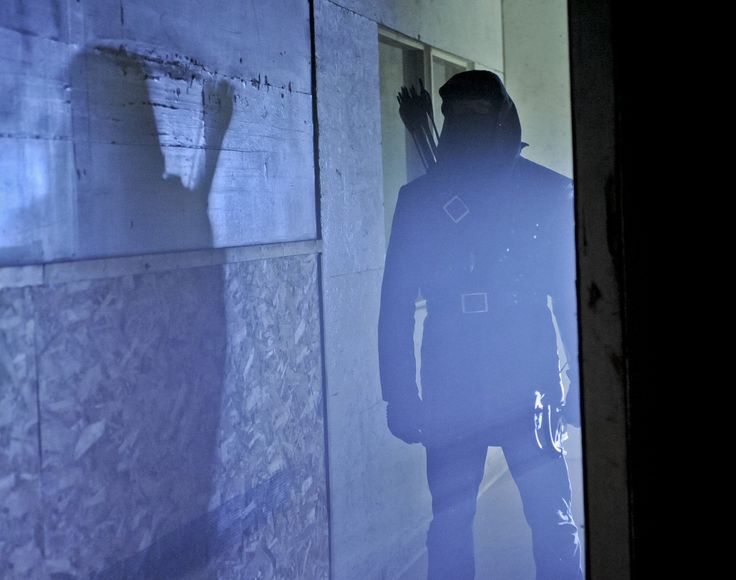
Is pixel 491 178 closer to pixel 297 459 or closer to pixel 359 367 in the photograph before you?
pixel 359 367

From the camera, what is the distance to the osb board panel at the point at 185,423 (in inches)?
72.5

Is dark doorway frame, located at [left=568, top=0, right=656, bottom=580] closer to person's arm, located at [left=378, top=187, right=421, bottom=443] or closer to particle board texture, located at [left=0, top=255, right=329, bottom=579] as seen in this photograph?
particle board texture, located at [left=0, top=255, right=329, bottom=579]

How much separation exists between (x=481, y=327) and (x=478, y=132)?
0.70 meters

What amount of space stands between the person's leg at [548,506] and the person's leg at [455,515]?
0.51 feet

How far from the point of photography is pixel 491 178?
288 cm

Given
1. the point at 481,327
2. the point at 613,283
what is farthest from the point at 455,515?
the point at 613,283

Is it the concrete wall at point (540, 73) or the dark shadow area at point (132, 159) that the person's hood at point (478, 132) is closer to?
the dark shadow area at point (132, 159)

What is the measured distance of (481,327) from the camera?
282 cm

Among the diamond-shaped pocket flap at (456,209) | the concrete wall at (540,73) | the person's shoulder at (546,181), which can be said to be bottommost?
the diamond-shaped pocket flap at (456,209)

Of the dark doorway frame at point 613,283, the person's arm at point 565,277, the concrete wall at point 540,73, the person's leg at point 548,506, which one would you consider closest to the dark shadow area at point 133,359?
the person's leg at point 548,506

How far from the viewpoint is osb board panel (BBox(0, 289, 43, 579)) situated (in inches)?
65.6

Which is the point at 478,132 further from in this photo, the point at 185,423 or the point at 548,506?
the point at 185,423

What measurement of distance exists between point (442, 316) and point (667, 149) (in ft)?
6.60

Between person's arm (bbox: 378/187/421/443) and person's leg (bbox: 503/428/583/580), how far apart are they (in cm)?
37
